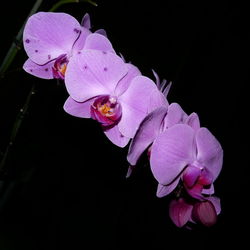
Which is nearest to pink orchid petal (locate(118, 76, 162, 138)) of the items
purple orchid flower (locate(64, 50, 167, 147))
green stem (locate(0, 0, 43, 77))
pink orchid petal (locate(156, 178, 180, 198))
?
purple orchid flower (locate(64, 50, 167, 147))

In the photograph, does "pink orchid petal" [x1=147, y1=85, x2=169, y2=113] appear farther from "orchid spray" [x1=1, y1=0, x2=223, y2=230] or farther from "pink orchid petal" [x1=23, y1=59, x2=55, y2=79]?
Result: "pink orchid petal" [x1=23, y1=59, x2=55, y2=79]

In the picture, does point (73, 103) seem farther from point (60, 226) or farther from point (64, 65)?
point (60, 226)

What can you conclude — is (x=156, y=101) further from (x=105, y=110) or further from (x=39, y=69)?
(x=39, y=69)

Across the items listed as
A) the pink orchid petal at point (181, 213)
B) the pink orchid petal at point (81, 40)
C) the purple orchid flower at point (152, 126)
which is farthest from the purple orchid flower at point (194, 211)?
the pink orchid petal at point (81, 40)

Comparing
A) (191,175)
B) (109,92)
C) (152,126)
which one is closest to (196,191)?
(191,175)

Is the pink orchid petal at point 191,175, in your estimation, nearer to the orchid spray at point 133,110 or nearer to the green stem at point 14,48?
the orchid spray at point 133,110

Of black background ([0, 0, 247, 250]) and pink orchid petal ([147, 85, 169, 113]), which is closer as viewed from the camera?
pink orchid petal ([147, 85, 169, 113])

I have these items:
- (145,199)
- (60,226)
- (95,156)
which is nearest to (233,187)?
(145,199)
